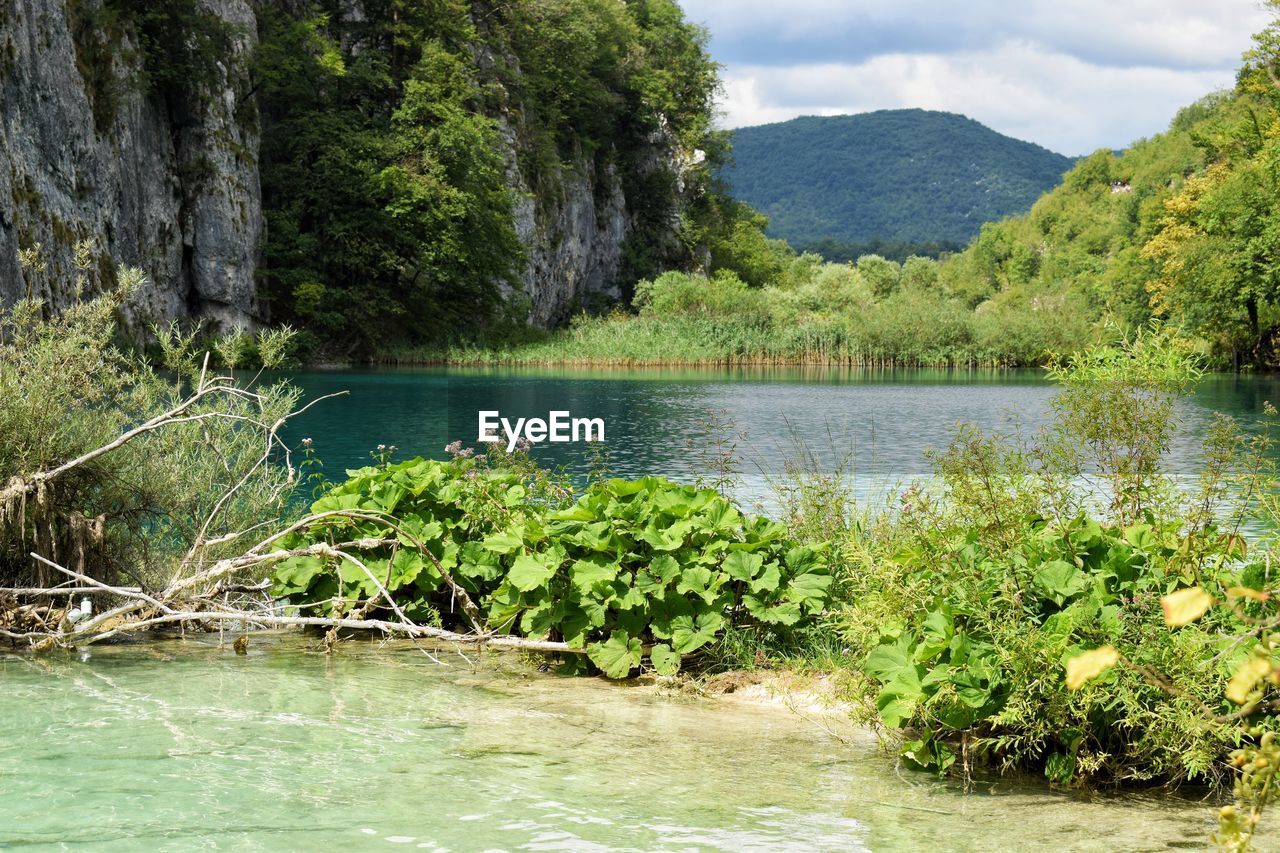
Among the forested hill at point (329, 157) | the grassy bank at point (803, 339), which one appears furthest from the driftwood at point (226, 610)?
the grassy bank at point (803, 339)

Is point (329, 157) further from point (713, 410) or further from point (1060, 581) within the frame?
point (1060, 581)

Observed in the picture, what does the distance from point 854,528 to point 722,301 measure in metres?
46.9

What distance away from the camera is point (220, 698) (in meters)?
5.85

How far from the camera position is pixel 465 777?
4.73 metres

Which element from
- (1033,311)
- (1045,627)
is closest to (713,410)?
(1045,627)

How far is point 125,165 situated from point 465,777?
3308cm

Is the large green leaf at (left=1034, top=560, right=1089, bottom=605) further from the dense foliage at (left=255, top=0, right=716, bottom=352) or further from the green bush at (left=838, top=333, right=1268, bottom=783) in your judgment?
the dense foliage at (left=255, top=0, right=716, bottom=352)

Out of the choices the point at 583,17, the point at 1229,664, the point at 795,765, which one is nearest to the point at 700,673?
the point at 795,765

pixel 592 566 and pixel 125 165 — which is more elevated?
pixel 125 165

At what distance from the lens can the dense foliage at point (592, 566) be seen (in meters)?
6.09

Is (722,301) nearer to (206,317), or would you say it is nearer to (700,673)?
(206,317)

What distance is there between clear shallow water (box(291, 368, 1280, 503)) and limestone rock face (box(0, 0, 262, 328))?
5013mm

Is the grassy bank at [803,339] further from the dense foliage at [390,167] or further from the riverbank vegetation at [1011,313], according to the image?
the dense foliage at [390,167]

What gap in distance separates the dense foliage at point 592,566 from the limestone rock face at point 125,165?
49.0 feet
